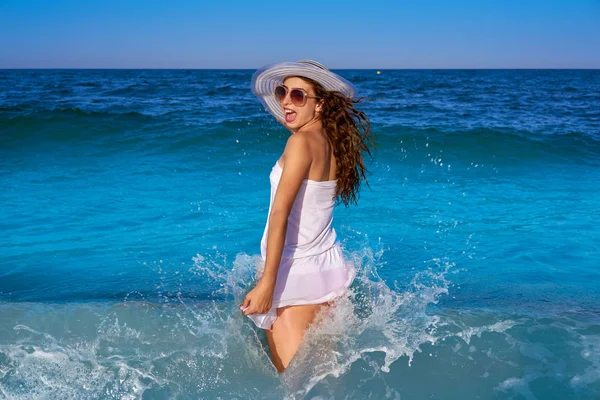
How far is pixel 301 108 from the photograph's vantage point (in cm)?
265

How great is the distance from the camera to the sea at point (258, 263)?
2.97m

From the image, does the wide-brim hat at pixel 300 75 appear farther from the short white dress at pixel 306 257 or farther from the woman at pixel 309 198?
the short white dress at pixel 306 257

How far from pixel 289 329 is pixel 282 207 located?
666mm

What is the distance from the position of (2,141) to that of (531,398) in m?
11.7

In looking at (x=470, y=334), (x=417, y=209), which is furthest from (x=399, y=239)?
(x=470, y=334)

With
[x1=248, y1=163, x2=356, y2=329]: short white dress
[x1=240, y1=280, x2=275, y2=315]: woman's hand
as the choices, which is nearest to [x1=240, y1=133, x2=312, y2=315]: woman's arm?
[x1=240, y1=280, x2=275, y2=315]: woman's hand

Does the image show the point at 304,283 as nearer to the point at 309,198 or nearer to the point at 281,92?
the point at 309,198

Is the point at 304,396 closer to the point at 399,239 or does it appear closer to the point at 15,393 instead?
the point at 15,393

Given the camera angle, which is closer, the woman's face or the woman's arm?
the woman's arm

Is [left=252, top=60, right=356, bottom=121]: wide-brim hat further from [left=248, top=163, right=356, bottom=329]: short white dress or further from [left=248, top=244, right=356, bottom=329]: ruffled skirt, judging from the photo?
[left=248, top=244, right=356, bottom=329]: ruffled skirt

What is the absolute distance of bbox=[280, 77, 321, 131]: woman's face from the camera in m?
2.65

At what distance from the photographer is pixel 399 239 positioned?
19.7ft

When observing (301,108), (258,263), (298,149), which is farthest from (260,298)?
(301,108)

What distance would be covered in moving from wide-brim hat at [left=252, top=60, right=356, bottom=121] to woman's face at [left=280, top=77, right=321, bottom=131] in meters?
0.05
